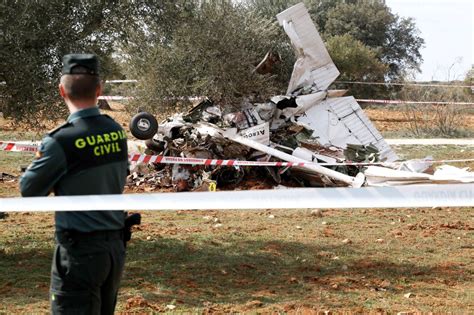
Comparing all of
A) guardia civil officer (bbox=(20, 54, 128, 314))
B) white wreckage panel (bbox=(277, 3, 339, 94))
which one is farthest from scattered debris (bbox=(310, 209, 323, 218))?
guardia civil officer (bbox=(20, 54, 128, 314))

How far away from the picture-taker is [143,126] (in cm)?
1409

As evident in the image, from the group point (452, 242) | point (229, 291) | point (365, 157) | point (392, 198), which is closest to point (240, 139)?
point (365, 157)

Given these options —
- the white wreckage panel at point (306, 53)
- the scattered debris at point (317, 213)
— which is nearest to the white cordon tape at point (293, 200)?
the scattered debris at point (317, 213)

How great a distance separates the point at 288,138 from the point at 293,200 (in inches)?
447

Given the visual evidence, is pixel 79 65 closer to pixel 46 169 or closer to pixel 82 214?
pixel 46 169

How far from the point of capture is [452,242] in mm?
10164

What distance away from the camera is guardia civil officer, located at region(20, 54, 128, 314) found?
3.88m

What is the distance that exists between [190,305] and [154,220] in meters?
4.71

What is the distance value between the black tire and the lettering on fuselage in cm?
991

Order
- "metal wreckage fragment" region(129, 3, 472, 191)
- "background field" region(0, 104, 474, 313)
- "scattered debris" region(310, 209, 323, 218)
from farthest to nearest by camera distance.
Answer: "metal wreckage fragment" region(129, 3, 472, 191), "scattered debris" region(310, 209, 323, 218), "background field" region(0, 104, 474, 313)

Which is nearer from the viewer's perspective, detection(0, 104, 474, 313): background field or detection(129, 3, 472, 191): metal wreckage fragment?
detection(0, 104, 474, 313): background field

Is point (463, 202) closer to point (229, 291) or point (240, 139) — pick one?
point (229, 291)

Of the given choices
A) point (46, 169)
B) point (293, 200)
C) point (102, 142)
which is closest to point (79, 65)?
point (102, 142)

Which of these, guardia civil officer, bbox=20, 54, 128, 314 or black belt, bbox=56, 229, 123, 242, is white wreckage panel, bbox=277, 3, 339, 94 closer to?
guardia civil officer, bbox=20, 54, 128, 314
